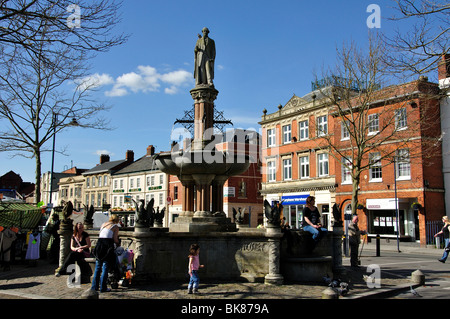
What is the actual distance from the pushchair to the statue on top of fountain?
243 inches

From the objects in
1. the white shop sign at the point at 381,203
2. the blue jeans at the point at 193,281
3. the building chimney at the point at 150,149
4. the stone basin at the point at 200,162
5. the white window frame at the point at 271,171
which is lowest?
the blue jeans at the point at 193,281

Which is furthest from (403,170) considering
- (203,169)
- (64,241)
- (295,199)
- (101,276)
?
(101,276)

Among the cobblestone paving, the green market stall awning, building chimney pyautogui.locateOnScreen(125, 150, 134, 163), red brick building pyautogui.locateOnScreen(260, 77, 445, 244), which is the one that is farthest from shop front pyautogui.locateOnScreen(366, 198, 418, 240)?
building chimney pyautogui.locateOnScreen(125, 150, 134, 163)

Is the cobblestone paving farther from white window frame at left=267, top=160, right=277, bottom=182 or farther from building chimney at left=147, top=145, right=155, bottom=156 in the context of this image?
building chimney at left=147, top=145, right=155, bottom=156

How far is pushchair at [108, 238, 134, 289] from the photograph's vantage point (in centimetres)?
918

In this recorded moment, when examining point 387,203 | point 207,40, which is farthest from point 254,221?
point 207,40

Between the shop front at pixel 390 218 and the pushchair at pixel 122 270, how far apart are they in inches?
917

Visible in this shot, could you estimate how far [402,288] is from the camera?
1009 centimetres

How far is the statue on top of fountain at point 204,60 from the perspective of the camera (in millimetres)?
13375

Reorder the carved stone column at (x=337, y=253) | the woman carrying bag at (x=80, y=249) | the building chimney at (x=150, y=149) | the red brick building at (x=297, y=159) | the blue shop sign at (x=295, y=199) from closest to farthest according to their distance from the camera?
the woman carrying bag at (x=80, y=249) → the carved stone column at (x=337, y=253) → the red brick building at (x=297, y=159) → the blue shop sign at (x=295, y=199) → the building chimney at (x=150, y=149)

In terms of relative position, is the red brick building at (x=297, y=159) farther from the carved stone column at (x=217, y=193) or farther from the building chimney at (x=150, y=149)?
the building chimney at (x=150, y=149)

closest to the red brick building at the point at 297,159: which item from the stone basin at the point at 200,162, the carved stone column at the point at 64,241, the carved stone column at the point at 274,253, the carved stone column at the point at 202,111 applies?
the carved stone column at the point at 202,111

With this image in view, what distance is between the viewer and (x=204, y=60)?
1345cm
